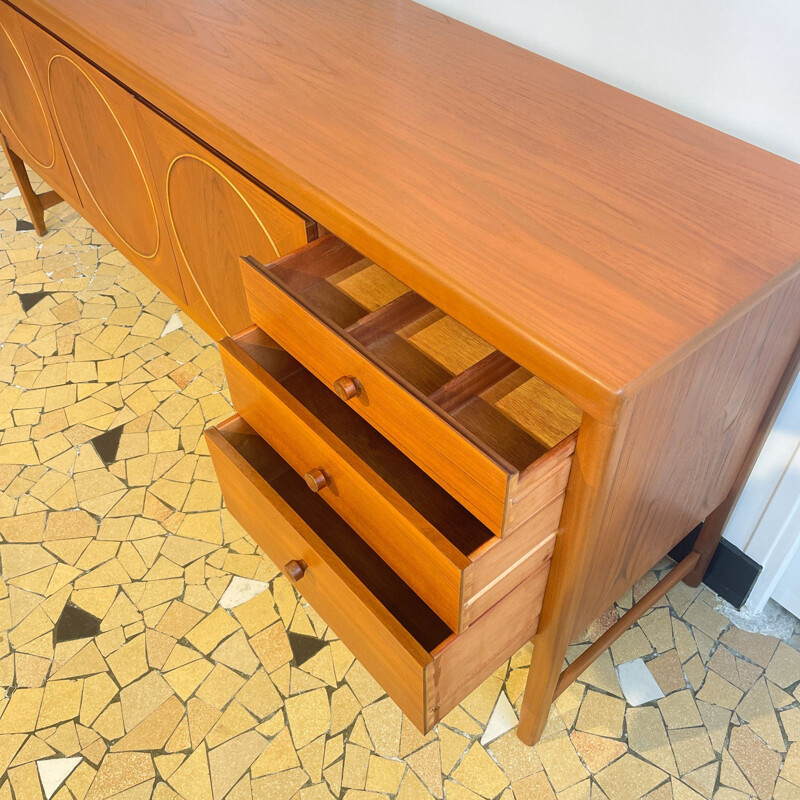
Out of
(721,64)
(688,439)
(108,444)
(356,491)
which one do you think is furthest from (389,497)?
(108,444)

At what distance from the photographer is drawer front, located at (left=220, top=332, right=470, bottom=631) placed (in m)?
0.78

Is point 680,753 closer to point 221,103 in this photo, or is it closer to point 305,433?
point 305,433

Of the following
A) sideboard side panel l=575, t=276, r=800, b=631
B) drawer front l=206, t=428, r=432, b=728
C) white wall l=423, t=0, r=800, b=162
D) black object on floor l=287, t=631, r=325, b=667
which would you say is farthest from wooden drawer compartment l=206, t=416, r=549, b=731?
white wall l=423, t=0, r=800, b=162

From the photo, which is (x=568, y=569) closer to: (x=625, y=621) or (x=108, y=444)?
(x=625, y=621)

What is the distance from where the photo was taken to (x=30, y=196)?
201 centimetres

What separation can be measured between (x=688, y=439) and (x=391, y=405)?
0.32 m

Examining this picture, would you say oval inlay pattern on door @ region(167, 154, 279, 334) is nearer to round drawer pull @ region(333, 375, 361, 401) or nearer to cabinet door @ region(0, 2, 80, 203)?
round drawer pull @ region(333, 375, 361, 401)

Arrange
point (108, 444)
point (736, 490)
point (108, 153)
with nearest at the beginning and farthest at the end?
point (736, 490) → point (108, 153) → point (108, 444)

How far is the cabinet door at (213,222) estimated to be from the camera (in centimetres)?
105

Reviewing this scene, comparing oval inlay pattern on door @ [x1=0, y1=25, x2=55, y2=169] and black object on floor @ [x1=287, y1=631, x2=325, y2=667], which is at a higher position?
oval inlay pattern on door @ [x1=0, y1=25, x2=55, y2=169]

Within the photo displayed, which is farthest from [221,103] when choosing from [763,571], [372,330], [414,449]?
[763,571]

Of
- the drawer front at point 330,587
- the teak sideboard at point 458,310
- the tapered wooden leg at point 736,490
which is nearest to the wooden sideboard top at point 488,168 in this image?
the teak sideboard at point 458,310

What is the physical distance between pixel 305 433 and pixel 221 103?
0.45 metres

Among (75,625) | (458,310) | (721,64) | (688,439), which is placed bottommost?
(75,625)
